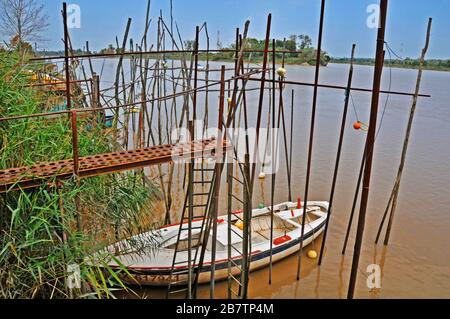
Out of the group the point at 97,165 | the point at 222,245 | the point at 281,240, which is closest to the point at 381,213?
the point at 281,240

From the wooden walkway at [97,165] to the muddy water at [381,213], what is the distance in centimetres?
233

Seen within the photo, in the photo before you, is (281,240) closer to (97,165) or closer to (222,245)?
(222,245)

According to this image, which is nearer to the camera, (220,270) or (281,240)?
(220,270)

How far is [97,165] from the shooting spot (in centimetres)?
262

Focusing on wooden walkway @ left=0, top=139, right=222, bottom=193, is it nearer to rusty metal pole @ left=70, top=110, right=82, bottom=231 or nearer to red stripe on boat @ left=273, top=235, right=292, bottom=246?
rusty metal pole @ left=70, top=110, right=82, bottom=231

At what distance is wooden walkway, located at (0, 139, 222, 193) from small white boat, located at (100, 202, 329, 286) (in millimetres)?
1033

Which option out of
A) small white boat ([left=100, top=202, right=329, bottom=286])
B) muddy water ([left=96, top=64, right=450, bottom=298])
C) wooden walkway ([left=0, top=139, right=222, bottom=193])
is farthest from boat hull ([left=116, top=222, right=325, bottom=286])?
wooden walkway ([left=0, top=139, right=222, bottom=193])

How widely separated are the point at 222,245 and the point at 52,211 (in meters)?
2.75

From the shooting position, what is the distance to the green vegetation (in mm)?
2449

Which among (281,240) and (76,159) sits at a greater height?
(76,159)

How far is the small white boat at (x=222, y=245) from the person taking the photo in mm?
4371

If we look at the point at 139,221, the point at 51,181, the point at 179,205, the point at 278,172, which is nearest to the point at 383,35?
the point at 51,181

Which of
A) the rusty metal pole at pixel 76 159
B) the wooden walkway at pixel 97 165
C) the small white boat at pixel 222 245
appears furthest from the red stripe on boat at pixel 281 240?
the rusty metal pole at pixel 76 159

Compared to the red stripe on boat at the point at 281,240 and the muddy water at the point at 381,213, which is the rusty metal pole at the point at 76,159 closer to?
the muddy water at the point at 381,213
